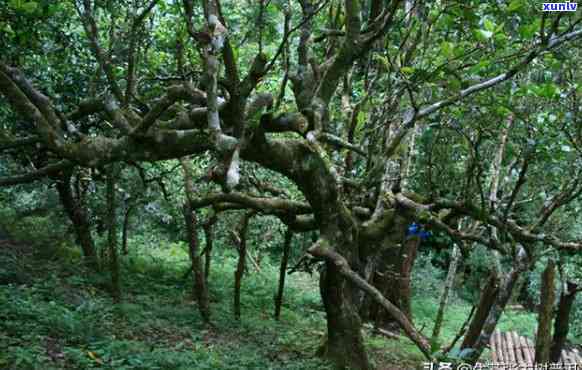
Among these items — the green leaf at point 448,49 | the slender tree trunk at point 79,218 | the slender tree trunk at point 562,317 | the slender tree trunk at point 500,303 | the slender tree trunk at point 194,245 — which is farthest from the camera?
the slender tree trunk at point 79,218

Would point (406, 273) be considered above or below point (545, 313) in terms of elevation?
above

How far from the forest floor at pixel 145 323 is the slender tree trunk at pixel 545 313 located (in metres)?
1.29

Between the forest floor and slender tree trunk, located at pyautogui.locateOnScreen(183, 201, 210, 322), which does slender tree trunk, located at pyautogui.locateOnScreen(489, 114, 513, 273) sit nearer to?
the forest floor

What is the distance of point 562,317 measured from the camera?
6805 millimetres

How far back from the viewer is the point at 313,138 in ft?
18.3

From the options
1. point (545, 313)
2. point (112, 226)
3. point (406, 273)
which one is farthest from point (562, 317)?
point (112, 226)

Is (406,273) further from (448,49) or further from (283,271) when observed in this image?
(448,49)

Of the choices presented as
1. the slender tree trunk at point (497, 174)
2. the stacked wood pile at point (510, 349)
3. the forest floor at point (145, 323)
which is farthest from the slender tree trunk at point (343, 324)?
the stacked wood pile at point (510, 349)

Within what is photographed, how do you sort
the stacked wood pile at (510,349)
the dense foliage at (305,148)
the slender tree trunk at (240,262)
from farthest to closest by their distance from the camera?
the stacked wood pile at (510,349), the slender tree trunk at (240,262), the dense foliage at (305,148)

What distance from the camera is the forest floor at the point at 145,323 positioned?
5.46m

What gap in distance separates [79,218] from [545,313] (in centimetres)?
682

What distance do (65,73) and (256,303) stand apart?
532cm

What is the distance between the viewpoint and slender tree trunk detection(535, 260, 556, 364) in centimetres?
634

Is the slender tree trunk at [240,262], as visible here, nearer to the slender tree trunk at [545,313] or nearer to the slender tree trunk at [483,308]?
the slender tree trunk at [483,308]
